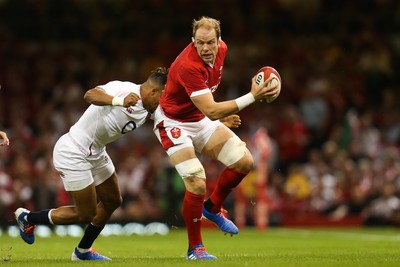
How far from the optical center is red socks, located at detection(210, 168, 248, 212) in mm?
11688

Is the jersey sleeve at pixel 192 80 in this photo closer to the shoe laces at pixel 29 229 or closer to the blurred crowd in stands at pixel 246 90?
the shoe laces at pixel 29 229

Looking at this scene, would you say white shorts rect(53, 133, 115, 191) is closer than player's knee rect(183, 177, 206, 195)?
No

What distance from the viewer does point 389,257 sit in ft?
37.9

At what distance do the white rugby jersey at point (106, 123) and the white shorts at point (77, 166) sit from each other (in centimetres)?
7

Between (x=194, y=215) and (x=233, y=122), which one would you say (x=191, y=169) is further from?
(x=233, y=122)

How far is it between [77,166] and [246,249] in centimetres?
345

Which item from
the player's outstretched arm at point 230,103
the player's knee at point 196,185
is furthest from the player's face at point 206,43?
the player's knee at point 196,185

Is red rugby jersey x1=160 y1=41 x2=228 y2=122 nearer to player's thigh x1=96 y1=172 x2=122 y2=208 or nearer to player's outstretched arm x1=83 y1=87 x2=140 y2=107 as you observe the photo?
player's outstretched arm x1=83 y1=87 x2=140 y2=107

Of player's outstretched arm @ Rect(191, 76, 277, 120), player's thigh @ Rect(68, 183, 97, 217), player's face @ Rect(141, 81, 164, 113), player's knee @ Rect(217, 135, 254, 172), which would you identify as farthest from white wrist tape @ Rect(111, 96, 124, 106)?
player's knee @ Rect(217, 135, 254, 172)

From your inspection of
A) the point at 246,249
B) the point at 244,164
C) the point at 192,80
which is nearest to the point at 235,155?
the point at 244,164

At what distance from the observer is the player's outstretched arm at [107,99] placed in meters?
11.1

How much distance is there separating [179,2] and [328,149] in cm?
612

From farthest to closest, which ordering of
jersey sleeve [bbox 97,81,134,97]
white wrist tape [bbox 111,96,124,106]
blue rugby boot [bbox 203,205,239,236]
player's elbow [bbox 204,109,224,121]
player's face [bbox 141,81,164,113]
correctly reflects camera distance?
1. blue rugby boot [bbox 203,205,239,236]
2. player's face [bbox 141,81,164,113]
3. jersey sleeve [bbox 97,81,134,97]
4. white wrist tape [bbox 111,96,124,106]
5. player's elbow [bbox 204,109,224,121]

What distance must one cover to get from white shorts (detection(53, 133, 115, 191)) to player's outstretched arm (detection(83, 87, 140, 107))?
0.71 meters
